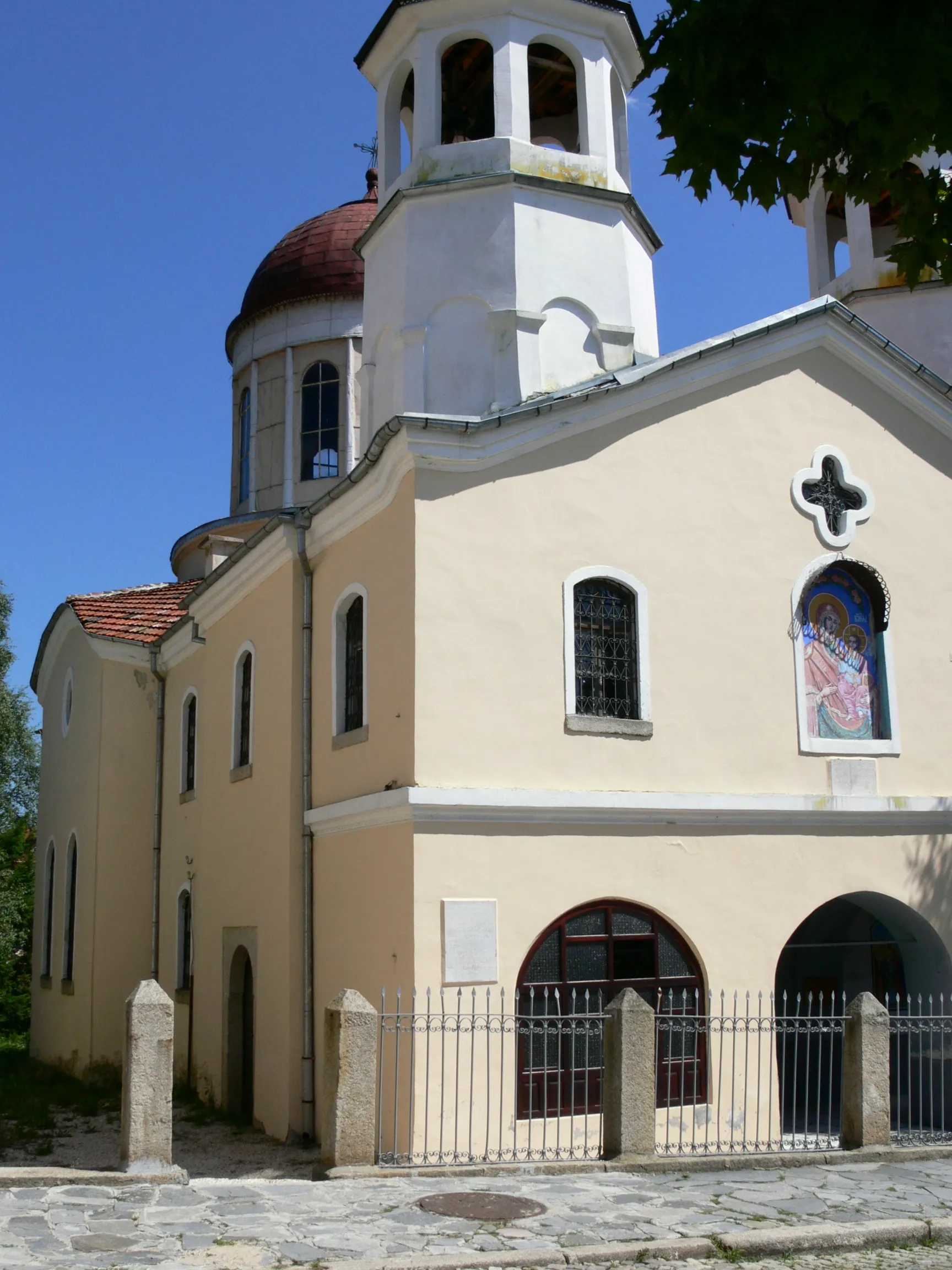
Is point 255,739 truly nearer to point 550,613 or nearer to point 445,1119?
point 550,613

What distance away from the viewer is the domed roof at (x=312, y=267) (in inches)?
850

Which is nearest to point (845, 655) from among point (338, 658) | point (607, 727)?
point (607, 727)

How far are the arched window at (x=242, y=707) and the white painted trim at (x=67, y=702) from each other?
5.76 m

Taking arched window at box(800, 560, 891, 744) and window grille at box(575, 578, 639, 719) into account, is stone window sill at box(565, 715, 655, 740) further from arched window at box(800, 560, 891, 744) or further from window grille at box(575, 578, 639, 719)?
arched window at box(800, 560, 891, 744)

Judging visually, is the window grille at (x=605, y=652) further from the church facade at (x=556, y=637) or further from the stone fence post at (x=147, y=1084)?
the stone fence post at (x=147, y=1084)

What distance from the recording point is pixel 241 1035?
15148mm

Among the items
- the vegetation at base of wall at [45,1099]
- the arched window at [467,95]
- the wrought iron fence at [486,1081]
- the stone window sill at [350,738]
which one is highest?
the arched window at [467,95]

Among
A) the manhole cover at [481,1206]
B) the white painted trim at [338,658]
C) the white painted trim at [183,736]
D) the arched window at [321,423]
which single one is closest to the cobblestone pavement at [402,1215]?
the manhole cover at [481,1206]

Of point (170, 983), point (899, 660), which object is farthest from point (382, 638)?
point (170, 983)

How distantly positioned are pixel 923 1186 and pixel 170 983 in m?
10.6

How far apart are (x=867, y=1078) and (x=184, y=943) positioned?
375 inches

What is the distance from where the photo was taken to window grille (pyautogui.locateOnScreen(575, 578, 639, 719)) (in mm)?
12148

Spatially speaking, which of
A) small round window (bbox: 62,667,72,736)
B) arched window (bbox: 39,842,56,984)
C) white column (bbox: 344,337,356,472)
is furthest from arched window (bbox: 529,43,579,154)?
arched window (bbox: 39,842,56,984)

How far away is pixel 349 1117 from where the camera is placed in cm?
959
